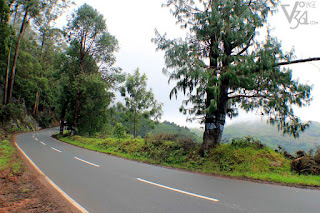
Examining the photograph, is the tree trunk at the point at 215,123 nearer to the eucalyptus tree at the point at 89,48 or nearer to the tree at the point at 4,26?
the eucalyptus tree at the point at 89,48

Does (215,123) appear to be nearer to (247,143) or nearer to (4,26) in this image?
(247,143)

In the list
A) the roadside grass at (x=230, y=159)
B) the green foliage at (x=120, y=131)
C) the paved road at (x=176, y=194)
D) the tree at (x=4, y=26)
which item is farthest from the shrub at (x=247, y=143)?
the tree at (x=4, y=26)

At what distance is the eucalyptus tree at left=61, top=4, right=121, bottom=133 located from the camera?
2394cm

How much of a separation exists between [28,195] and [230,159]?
25.6 feet

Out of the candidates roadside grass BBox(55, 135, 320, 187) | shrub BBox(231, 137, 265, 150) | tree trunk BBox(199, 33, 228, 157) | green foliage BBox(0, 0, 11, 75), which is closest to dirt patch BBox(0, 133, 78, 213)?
roadside grass BBox(55, 135, 320, 187)

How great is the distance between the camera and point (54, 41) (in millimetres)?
49844

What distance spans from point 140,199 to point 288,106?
763 cm

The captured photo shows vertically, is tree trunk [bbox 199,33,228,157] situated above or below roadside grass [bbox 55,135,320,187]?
above

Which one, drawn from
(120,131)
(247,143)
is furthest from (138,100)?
(247,143)

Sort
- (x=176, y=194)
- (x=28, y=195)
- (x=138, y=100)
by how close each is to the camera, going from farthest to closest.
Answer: (x=138, y=100) → (x=176, y=194) → (x=28, y=195)

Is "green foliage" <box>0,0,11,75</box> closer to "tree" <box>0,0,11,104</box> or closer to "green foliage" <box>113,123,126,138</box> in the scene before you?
"tree" <box>0,0,11,104</box>

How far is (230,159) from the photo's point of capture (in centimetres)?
868

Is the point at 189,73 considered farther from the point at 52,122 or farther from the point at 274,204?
the point at 52,122

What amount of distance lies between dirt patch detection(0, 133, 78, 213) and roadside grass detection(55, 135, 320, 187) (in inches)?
229
